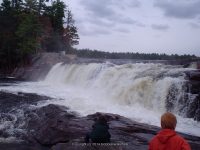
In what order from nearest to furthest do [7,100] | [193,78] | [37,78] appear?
[193,78], [7,100], [37,78]

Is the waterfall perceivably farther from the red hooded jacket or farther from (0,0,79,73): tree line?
(0,0,79,73): tree line

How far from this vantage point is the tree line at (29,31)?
38188 mm

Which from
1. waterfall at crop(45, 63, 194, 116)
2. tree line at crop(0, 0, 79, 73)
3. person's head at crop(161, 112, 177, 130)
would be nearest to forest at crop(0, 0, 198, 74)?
tree line at crop(0, 0, 79, 73)

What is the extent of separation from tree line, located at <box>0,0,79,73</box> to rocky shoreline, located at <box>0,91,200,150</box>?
1019 inches

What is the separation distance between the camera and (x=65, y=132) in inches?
395

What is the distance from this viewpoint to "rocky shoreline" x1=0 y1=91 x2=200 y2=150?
8391 millimetres

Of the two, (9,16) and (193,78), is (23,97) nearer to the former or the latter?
(193,78)

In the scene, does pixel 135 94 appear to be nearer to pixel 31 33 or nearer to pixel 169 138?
pixel 169 138

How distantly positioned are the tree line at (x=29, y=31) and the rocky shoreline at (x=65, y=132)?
25.9m

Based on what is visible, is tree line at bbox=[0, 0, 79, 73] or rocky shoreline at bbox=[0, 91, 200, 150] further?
tree line at bbox=[0, 0, 79, 73]

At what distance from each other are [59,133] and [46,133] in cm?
69

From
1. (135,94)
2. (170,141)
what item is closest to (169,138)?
(170,141)

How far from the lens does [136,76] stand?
58.4 ft

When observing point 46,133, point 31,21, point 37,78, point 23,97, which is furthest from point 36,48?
point 46,133
